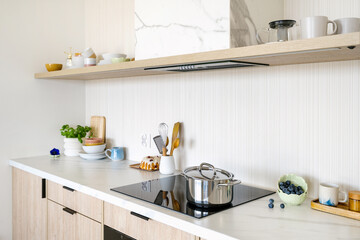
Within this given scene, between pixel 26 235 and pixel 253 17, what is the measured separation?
2133 millimetres

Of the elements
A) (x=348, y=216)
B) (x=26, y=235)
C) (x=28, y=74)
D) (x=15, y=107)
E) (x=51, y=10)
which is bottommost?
(x=26, y=235)

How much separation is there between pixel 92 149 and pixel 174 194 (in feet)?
3.68

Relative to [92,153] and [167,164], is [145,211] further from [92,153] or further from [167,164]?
[92,153]

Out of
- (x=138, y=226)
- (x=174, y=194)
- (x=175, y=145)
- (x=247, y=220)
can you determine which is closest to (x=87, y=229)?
(x=138, y=226)

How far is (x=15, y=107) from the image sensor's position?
2.53 m

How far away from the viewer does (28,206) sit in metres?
2.36

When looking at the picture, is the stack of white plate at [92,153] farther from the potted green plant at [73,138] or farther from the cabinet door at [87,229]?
the cabinet door at [87,229]

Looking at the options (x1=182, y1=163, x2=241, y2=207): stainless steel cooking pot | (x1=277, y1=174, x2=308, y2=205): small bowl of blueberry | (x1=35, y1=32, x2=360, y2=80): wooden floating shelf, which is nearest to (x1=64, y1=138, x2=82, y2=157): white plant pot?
(x1=35, y1=32, x2=360, y2=80): wooden floating shelf

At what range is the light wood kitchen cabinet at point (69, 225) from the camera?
1800 millimetres

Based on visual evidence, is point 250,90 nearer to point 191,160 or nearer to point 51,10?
point 191,160

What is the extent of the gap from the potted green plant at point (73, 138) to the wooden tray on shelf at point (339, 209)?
1.89 meters

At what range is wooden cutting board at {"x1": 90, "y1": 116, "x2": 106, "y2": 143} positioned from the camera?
2.76 metres

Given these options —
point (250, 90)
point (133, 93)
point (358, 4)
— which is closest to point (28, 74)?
point (133, 93)

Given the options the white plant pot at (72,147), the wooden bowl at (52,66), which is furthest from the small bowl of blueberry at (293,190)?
the wooden bowl at (52,66)
